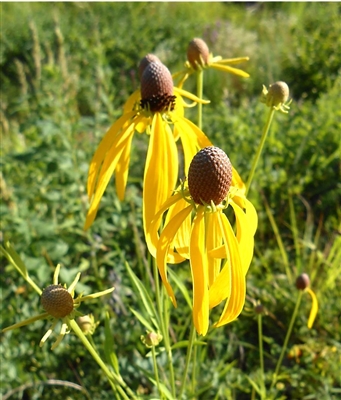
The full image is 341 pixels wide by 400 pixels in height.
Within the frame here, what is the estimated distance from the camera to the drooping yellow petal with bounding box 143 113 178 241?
792mm

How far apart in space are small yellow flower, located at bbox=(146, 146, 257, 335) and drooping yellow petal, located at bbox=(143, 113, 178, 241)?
62 millimetres

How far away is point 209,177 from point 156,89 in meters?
0.33

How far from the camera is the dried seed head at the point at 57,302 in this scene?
698mm

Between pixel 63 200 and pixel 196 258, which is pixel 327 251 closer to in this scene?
pixel 63 200

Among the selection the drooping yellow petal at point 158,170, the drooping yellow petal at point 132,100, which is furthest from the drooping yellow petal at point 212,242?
the drooping yellow petal at point 132,100

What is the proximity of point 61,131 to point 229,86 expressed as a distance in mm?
2440

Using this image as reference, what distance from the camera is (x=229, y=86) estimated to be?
391 cm

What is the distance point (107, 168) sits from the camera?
880 millimetres

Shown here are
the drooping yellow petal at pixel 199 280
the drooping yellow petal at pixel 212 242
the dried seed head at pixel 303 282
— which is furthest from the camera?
the dried seed head at pixel 303 282

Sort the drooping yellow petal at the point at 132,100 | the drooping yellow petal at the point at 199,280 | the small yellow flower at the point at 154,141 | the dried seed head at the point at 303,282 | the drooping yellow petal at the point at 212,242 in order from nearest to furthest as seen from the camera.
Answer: the drooping yellow petal at the point at 199,280 → the drooping yellow petal at the point at 212,242 → the small yellow flower at the point at 154,141 → the drooping yellow petal at the point at 132,100 → the dried seed head at the point at 303,282

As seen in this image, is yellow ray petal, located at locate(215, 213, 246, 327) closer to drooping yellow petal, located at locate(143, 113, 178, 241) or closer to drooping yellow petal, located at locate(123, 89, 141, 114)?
drooping yellow petal, located at locate(143, 113, 178, 241)

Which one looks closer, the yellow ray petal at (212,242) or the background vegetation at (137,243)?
the yellow ray petal at (212,242)

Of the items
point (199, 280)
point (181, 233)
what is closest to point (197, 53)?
point (181, 233)

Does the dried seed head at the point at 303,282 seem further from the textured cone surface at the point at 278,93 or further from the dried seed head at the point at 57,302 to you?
the dried seed head at the point at 57,302
